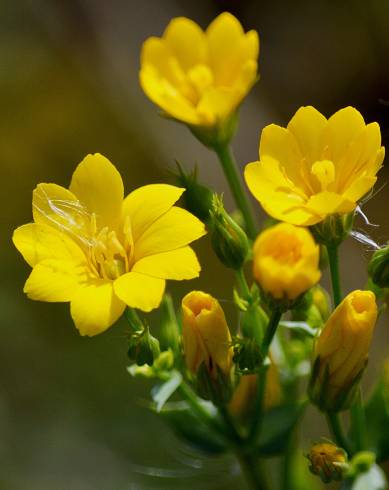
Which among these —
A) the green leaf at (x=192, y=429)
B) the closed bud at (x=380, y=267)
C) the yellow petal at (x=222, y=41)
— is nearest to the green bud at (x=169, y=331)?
the green leaf at (x=192, y=429)

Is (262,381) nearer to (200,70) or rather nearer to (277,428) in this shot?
(277,428)

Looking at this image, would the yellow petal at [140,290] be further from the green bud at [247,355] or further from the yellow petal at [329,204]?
the yellow petal at [329,204]

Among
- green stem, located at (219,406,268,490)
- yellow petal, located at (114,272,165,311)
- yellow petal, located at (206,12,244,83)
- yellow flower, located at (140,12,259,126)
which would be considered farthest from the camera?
yellow petal, located at (206,12,244,83)

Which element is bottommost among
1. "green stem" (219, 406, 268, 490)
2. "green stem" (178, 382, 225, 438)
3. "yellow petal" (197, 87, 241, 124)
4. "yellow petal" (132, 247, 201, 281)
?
"green stem" (219, 406, 268, 490)

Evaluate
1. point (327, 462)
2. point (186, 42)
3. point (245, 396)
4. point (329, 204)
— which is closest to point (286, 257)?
point (329, 204)

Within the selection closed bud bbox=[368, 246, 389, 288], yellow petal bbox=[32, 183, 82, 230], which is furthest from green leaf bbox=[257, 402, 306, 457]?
yellow petal bbox=[32, 183, 82, 230]

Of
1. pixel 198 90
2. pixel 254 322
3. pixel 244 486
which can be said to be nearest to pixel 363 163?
pixel 254 322

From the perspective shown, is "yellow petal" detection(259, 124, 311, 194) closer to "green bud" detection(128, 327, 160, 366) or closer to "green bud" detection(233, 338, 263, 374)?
"green bud" detection(233, 338, 263, 374)

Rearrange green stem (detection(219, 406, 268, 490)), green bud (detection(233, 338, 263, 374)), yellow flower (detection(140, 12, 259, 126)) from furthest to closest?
yellow flower (detection(140, 12, 259, 126)) < green stem (detection(219, 406, 268, 490)) < green bud (detection(233, 338, 263, 374))
